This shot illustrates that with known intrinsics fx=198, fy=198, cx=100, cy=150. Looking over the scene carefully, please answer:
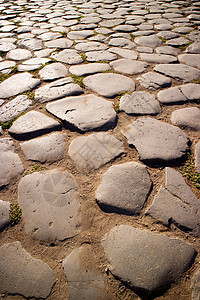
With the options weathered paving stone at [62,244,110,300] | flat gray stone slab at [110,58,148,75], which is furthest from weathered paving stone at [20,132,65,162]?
flat gray stone slab at [110,58,148,75]

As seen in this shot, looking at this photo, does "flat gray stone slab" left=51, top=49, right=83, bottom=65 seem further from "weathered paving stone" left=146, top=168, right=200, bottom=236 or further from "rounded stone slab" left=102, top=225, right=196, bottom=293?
"rounded stone slab" left=102, top=225, right=196, bottom=293

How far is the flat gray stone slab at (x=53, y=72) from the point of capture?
219 centimetres

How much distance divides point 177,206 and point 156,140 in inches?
20.6

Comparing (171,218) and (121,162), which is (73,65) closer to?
(121,162)

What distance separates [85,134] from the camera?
60.4 inches

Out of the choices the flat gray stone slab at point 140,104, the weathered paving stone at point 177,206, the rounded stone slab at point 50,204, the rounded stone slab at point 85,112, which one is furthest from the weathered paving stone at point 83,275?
the flat gray stone slab at point 140,104

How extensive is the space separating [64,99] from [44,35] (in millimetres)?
2162

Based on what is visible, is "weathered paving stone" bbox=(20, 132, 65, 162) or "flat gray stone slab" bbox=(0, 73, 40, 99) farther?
"flat gray stone slab" bbox=(0, 73, 40, 99)

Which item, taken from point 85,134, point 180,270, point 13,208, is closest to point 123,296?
point 180,270

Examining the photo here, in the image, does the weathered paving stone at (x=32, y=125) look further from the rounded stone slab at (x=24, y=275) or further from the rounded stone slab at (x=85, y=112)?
the rounded stone slab at (x=24, y=275)

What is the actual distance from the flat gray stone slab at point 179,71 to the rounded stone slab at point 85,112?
878 mm

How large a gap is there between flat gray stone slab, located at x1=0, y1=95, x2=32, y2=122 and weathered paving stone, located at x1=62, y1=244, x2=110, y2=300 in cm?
129

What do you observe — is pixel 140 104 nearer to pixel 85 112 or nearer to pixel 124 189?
pixel 85 112

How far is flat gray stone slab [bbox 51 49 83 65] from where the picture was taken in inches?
98.2
